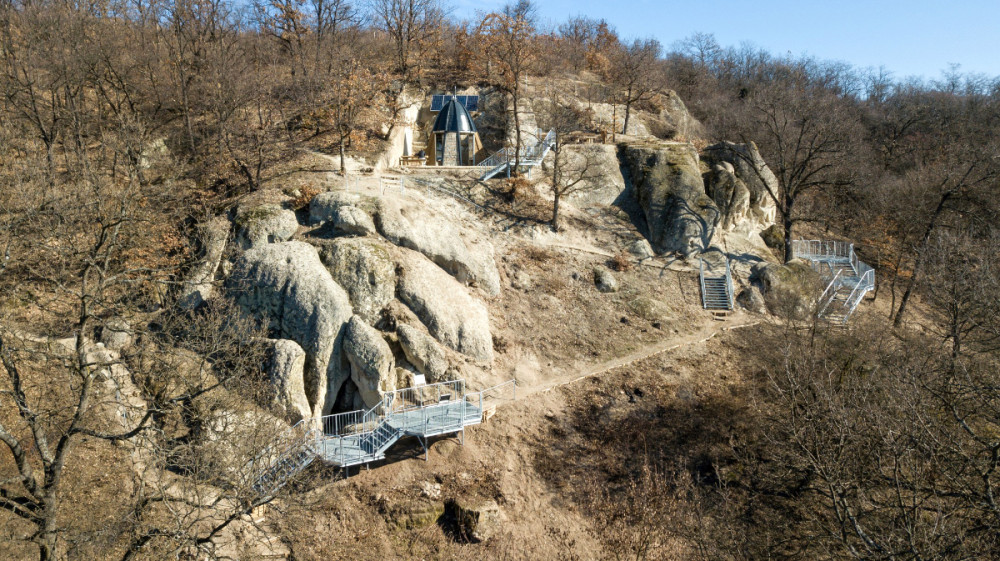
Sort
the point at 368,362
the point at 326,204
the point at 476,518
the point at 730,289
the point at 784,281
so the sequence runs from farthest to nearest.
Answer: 1. the point at 784,281
2. the point at 730,289
3. the point at 326,204
4. the point at 368,362
5. the point at 476,518

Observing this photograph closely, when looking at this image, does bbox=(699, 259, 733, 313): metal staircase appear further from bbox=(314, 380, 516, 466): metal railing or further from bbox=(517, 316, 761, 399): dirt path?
bbox=(314, 380, 516, 466): metal railing

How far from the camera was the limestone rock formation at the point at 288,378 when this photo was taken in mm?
19766

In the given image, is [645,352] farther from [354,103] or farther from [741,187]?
[354,103]

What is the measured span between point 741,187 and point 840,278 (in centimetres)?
834

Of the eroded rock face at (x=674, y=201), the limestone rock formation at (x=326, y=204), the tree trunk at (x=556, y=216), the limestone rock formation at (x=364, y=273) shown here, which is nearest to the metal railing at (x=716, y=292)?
the eroded rock face at (x=674, y=201)

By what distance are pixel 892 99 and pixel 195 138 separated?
3035 inches

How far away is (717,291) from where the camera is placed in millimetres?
31016

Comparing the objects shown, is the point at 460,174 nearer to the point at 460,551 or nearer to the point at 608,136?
the point at 608,136

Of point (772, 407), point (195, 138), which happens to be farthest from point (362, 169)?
point (772, 407)

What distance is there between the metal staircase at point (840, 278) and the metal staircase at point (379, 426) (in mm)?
17827

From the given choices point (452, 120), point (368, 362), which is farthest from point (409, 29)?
point (368, 362)

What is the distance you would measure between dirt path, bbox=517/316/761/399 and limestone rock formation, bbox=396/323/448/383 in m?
3.63

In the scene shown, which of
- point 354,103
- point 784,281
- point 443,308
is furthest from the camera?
point 354,103

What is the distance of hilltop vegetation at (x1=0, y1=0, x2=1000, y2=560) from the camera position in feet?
44.7
